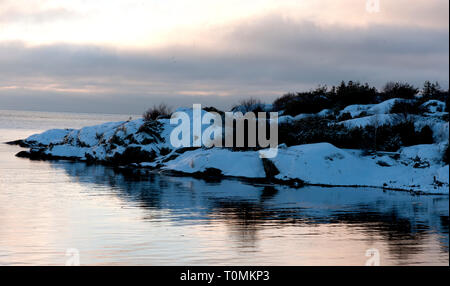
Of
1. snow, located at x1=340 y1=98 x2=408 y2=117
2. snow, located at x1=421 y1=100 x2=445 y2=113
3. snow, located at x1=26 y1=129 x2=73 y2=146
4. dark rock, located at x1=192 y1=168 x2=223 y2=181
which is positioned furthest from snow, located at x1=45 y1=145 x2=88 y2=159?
snow, located at x1=421 y1=100 x2=445 y2=113

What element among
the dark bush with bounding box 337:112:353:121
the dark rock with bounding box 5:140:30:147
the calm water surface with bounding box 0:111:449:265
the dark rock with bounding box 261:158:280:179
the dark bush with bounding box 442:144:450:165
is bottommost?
the calm water surface with bounding box 0:111:449:265

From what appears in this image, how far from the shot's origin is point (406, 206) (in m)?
23.1

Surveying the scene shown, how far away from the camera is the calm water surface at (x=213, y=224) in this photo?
1405cm

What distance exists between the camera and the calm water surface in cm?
1405

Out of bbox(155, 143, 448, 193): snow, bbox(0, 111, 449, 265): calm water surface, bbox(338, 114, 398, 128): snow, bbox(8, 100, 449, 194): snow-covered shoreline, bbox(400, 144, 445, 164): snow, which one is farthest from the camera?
bbox(338, 114, 398, 128): snow

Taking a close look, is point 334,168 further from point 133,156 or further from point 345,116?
point 133,156

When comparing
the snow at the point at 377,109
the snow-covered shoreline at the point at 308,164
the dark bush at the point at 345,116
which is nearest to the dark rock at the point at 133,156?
the snow-covered shoreline at the point at 308,164

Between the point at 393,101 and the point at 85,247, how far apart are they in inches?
1368

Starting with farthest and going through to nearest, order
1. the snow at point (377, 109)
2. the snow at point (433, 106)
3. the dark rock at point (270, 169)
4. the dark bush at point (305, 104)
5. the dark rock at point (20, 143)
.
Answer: the dark rock at point (20, 143)
the dark bush at point (305, 104)
the snow at point (377, 109)
the snow at point (433, 106)
the dark rock at point (270, 169)

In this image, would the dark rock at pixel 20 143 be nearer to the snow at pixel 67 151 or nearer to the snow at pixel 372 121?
the snow at pixel 67 151

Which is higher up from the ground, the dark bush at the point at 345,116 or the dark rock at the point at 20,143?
the dark bush at the point at 345,116

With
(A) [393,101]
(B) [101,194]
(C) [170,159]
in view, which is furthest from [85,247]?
(A) [393,101]

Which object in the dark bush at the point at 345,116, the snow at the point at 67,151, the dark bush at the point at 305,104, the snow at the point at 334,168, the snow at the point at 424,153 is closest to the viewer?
the snow at the point at 334,168

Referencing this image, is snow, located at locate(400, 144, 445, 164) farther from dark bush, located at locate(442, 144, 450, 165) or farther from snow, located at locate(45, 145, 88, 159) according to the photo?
snow, located at locate(45, 145, 88, 159)
